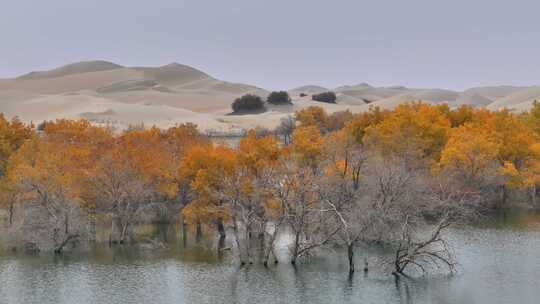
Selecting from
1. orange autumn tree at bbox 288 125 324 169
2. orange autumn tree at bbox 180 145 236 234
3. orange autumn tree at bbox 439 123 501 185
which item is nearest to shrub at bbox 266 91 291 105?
orange autumn tree at bbox 288 125 324 169

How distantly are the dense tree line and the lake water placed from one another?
1616mm

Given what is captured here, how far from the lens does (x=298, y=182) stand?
45656 mm

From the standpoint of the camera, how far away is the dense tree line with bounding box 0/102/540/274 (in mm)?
45156

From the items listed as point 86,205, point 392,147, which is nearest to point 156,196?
point 86,205

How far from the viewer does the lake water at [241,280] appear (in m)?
37.3

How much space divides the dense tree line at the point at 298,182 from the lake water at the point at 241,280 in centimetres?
162

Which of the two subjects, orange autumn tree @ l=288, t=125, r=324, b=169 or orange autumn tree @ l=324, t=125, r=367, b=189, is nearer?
orange autumn tree @ l=324, t=125, r=367, b=189

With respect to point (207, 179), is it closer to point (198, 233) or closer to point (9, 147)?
point (198, 233)

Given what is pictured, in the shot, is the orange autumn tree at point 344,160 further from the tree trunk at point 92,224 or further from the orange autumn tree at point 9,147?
the orange autumn tree at point 9,147

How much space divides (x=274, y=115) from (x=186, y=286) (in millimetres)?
113678

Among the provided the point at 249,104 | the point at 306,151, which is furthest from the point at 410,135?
the point at 249,104

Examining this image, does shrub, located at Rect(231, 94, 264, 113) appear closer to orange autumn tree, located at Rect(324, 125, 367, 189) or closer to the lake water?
orange autumn tree, located at Rect(324, 125, 367, 189)

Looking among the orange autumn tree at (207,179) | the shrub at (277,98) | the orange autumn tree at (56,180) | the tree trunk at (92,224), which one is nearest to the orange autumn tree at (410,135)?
the orange autumn tree at (207,179)

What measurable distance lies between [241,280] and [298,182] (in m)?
7.74
